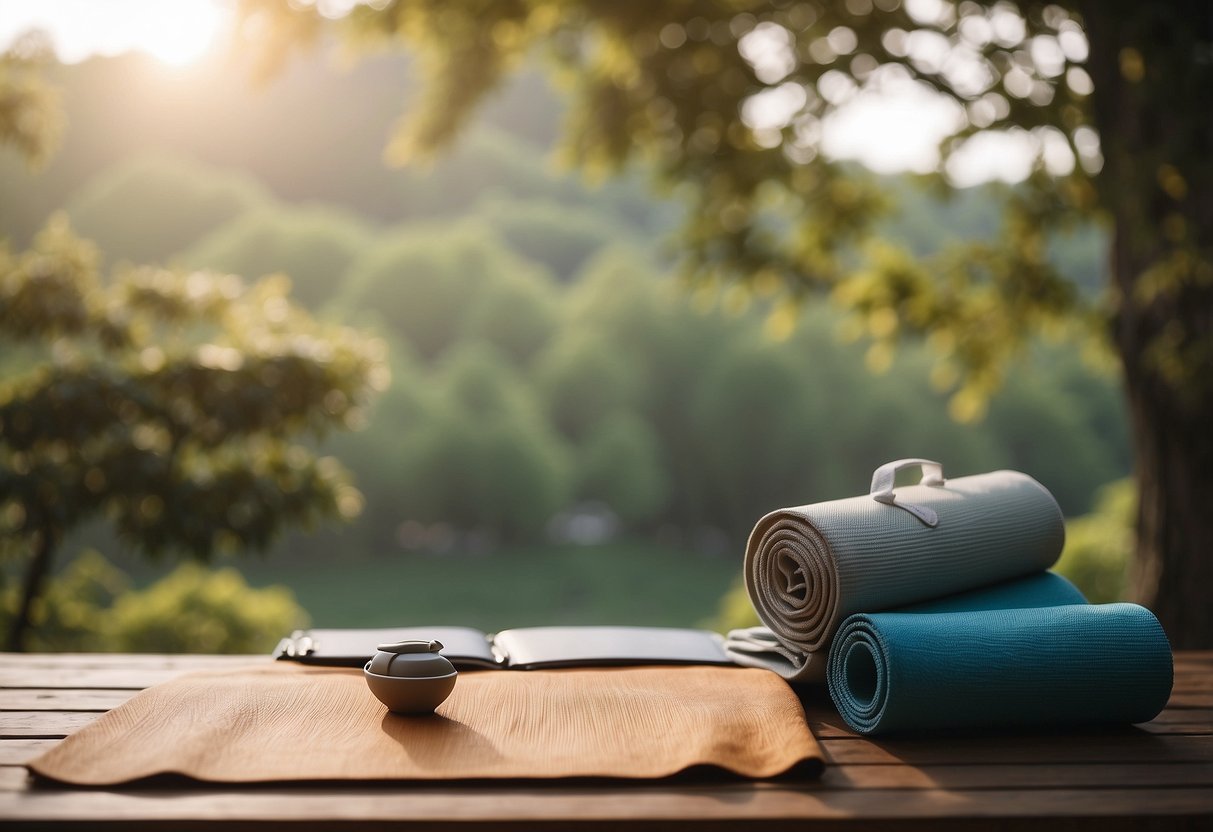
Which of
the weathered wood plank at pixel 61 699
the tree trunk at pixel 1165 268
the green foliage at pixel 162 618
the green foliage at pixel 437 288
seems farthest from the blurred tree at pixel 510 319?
the weathered wood plank at pixel 61 699

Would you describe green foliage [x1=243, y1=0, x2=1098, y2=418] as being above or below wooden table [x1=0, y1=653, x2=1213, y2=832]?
above

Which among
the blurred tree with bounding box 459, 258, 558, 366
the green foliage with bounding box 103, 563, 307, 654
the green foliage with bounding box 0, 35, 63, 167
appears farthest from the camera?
the blurred tree with bounding box 459, 258, 558, 366

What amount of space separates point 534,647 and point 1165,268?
105 inches

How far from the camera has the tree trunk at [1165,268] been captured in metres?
2.99

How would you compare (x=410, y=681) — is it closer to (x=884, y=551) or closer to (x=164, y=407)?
(x=884, y=551)

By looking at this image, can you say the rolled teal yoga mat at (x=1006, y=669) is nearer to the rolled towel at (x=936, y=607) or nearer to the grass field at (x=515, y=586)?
the rolled towel at (x=936, y=607)

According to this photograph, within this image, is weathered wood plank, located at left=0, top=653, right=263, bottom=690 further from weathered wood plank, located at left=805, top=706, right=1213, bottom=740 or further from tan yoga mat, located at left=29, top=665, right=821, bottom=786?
weathered wood plank, located at left=805, top=706, right=1213, bottom=740

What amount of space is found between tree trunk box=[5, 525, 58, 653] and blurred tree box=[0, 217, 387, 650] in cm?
2

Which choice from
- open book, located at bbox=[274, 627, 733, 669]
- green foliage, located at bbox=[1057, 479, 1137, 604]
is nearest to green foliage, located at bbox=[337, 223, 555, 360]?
green foliage, located at bbox=[1057, 479, 1137, 604]

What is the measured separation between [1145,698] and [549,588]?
20.0 meters

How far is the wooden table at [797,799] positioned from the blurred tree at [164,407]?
2199mm

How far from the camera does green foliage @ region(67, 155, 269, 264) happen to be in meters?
22.2

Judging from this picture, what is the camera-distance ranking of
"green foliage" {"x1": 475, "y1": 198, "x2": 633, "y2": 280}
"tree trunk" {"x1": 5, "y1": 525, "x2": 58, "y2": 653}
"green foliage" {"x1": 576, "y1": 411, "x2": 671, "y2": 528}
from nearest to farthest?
"tree trunk" {"x1": 5, "y1": 525, "x2": 58, "y2": 653} < "green foliage" {"x1": 576, "y1": 411, "x2": 671, "y2": 528} < "green foliage" {"x1": 475, "y1": 198, "x2": 633, "y2": 280}

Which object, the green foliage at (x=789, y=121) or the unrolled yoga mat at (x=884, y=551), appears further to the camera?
the green foliage at (x=789, y=121)
